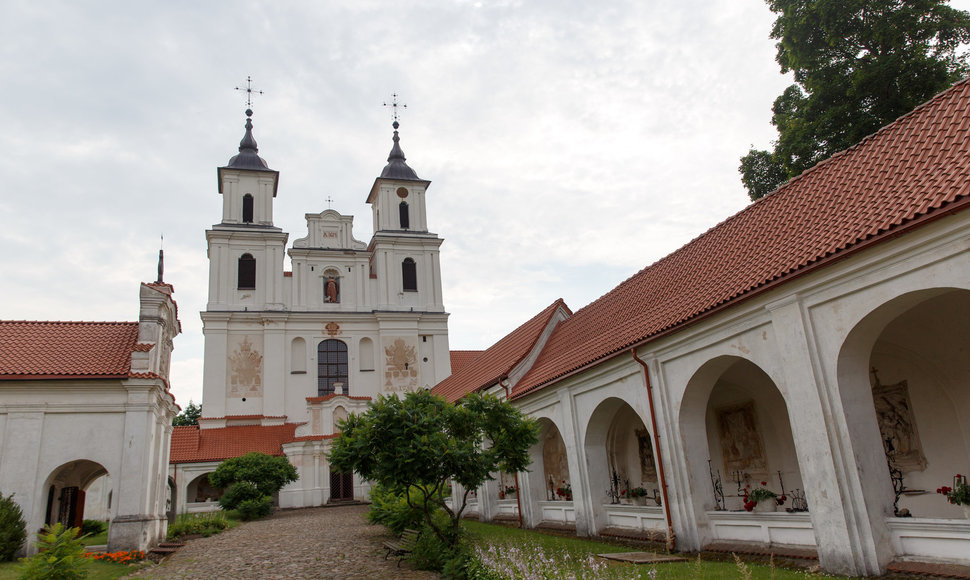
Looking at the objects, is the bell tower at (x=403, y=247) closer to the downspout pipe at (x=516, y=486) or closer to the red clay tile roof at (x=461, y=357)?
the red clay tile roof at (x=461, y=357)

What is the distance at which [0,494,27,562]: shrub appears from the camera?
48.8 ft

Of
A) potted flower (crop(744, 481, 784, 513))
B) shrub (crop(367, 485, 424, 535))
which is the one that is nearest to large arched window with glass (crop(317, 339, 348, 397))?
shrub (crop(367, 485, 424, 535))

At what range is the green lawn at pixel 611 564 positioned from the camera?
349 inches

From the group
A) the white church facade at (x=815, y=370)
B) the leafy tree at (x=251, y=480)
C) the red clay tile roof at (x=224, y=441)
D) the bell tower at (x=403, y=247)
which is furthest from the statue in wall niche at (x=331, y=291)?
the white church facade at (x=815, y=370)

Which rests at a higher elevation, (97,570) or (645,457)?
(645,457)

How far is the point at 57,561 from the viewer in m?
10.1

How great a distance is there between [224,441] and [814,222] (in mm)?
31547

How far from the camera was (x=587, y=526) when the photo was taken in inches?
614

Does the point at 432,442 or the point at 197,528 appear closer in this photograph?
the point at 432,442

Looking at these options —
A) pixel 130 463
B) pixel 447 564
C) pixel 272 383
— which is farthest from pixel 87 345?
pixel 272 383

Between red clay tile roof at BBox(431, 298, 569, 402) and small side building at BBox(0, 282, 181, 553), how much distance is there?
804 cm

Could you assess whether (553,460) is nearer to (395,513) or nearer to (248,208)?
(395,513)

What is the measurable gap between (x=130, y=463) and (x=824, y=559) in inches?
597

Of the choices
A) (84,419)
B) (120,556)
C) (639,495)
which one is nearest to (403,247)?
(84,419)
